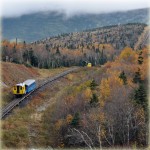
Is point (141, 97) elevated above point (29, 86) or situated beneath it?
situated beneath

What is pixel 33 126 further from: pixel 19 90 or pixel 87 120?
→ pixel 19 90

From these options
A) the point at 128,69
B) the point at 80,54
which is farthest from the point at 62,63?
the point at 128,69

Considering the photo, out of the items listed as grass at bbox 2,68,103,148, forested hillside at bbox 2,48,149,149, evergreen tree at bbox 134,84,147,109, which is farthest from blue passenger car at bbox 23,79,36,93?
evergreen tree at bbox 134,84,147,109

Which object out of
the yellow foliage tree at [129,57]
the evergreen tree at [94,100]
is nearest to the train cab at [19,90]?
the evergreen tree at [94,100]

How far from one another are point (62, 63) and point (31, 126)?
295 feet

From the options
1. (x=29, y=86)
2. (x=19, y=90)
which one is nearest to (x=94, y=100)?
(x=19, y=90)

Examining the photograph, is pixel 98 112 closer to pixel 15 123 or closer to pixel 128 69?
pixel 15 123

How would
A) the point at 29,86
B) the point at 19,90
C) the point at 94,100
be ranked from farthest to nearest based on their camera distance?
the point at 29,86
the point at 19,90
the point at 94,100

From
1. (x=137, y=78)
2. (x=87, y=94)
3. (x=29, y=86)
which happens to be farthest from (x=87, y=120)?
(x=137, y=78)

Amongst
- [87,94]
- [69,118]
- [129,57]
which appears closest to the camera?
[69,118]

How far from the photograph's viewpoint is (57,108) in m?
56.3

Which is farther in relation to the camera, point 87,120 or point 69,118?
point 69,118

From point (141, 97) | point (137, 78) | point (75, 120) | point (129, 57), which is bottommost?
point (75, 120)

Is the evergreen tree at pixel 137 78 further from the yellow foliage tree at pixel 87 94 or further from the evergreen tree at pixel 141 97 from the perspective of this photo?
the evergreen tree at pixel 141 97
